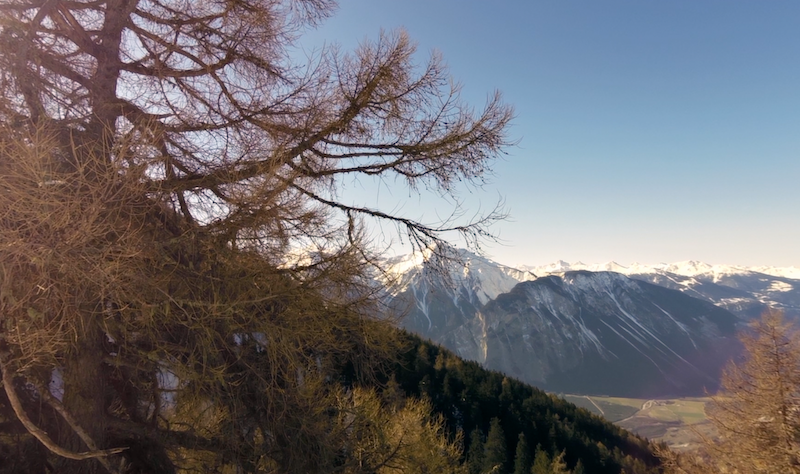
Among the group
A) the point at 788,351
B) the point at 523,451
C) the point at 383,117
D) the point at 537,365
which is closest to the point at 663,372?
the point at 537,365

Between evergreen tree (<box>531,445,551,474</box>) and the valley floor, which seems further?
the valley floor

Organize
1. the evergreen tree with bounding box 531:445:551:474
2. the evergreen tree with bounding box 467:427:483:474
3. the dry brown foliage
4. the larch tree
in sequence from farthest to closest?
the evergreen tree with bounding box 467:427:483:474 → the evergreen tree with bounding box 531:445:551:474 → the dry brown foliage → the larch tree

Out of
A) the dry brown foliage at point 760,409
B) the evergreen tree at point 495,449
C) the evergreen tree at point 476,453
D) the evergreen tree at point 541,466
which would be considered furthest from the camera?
the evergreen tree at point 495,449

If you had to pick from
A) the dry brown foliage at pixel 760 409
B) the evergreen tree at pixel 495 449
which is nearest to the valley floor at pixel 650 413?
the evergreen tree at pixel 495 449

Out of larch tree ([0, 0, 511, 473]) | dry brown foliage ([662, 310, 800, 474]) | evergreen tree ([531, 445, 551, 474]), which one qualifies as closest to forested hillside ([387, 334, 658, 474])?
evergreen tree ([531, 445, 551, 474])

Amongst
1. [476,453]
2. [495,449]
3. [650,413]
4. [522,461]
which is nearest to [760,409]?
[522,461]

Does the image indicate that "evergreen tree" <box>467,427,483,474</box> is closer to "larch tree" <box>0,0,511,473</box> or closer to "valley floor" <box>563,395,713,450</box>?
"larch tree" <box>0,0,511,473</box>

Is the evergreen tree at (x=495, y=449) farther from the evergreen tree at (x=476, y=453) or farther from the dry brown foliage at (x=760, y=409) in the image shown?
the dry brown foliage at (x=760, y=409)

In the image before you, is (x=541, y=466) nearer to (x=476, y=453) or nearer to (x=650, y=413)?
(x=476, y=453)

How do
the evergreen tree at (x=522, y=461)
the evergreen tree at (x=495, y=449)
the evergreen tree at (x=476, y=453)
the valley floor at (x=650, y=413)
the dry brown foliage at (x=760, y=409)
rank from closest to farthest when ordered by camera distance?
the dry brown foliage at (x=760, y=409)
the evergreen tree at (x=522, y=461)
the evergreen tree at (x=476, y=453)
the evergreen tree at (x=495, y=449)
the valley floor at (x=650, y=413)

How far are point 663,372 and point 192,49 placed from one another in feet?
781

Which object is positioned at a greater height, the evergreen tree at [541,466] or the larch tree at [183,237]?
the larch tree at [183,237]

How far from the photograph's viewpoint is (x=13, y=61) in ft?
8.12

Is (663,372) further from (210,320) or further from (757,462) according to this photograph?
(210,320)
